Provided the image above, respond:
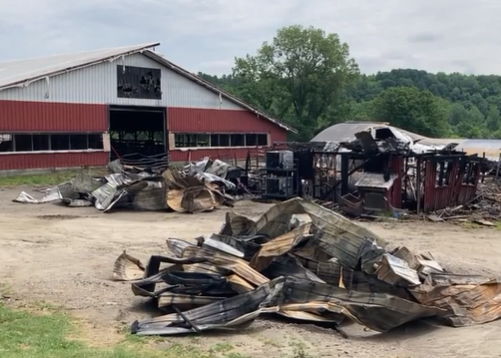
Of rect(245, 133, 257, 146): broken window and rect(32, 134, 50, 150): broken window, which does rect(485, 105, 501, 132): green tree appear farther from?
rect(32, 134, 50, 150): broken window

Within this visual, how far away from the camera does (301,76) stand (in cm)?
6506

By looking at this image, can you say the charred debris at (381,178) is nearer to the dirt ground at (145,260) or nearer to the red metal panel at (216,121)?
the dirt ground at (145,260)

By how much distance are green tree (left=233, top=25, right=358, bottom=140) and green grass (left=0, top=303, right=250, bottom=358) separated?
57132 millimetres

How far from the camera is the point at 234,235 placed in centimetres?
1155

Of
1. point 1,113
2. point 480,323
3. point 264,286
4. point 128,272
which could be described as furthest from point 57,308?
point 1,113

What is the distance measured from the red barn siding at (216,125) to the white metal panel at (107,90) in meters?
0.47

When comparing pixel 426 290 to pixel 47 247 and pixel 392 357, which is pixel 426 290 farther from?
pixel 47 247

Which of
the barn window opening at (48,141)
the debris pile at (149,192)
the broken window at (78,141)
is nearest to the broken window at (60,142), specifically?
the barn window opening at (48,141)

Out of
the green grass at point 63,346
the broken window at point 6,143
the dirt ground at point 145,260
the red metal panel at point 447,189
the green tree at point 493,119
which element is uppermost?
the green tree at point 493,119

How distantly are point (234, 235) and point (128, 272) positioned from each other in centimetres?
207

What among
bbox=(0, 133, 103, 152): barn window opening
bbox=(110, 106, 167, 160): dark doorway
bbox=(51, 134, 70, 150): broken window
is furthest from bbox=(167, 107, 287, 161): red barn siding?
bbox=(51, 134, 70, 150): broken window

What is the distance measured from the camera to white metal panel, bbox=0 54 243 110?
30.2m

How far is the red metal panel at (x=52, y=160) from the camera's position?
2906cm

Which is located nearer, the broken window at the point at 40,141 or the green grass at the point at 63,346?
the green grass at the point at 63,346
